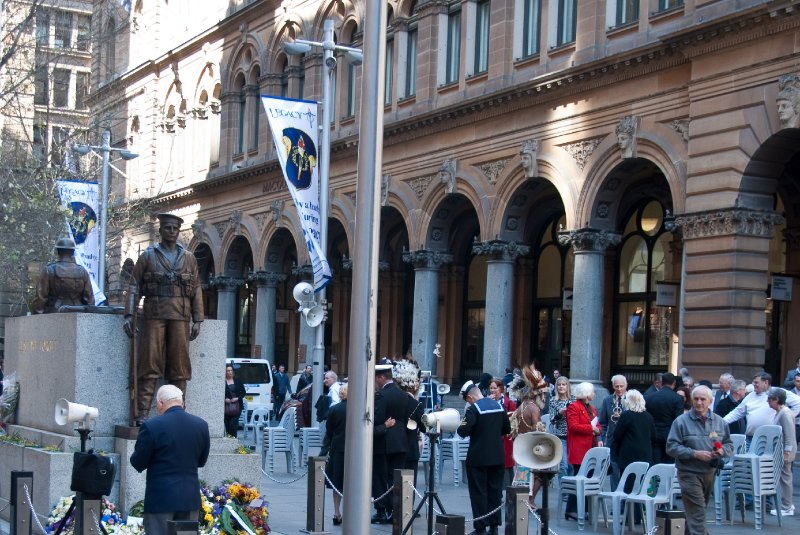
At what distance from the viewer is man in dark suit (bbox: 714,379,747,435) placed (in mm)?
18672

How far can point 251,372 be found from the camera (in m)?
33.3

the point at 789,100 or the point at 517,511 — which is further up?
the point at 789,100

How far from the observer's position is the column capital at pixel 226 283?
157 feet

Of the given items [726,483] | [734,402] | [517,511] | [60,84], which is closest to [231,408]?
[734,402]

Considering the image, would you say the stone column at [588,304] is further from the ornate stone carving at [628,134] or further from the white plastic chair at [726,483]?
the white plastic chair at [726,483]

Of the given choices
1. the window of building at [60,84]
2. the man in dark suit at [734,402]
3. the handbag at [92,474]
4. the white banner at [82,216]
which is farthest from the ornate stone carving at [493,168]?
the handbag at [92,474]

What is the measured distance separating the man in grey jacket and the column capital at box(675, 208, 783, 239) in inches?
450

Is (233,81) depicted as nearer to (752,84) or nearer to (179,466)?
(752,84)

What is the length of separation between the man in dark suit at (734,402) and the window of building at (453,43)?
17033mm

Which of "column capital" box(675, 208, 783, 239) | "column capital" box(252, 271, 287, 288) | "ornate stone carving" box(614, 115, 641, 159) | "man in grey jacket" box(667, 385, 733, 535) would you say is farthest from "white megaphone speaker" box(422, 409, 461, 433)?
"column capital" box(252, 271, 287, 288)

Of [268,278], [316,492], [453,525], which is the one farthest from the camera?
[268,278]

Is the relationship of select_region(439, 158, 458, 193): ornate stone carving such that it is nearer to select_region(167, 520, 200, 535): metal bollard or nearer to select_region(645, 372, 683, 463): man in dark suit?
select_region(645, 372, 683, 463): man in dark suit

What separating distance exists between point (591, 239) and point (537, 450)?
58.5 ft

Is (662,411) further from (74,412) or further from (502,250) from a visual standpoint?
(502,250)
